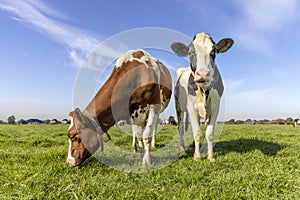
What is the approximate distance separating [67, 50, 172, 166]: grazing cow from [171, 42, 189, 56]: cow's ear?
654 mm

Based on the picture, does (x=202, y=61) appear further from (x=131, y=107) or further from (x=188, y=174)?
(x=188, y=174)

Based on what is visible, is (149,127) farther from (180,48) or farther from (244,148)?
(244,148)

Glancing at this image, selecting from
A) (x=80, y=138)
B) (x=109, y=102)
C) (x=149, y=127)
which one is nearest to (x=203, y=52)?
(x=149, y=127)

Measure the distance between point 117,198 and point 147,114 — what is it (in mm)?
3068

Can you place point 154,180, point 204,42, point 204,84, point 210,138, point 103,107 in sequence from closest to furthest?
point 154,180 → point 204,84 → point 103,107 → point 204,42 → point 210,138

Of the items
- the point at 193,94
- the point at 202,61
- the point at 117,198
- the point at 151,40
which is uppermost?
the point at 151,40

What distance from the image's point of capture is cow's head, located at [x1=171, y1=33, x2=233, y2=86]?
5269 mm

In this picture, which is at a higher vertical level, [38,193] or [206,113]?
[206,113]

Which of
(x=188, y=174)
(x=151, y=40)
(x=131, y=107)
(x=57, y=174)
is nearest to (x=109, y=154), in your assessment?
(x=131, y=107)

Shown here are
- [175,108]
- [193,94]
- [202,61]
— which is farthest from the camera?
[175,108]

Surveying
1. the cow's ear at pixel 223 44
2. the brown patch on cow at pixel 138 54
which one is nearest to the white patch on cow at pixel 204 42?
the cow's ear at pixel 223 44

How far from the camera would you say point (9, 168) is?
489 cm

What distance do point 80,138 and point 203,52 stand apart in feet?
10.7

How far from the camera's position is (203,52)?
5641 millimetres
